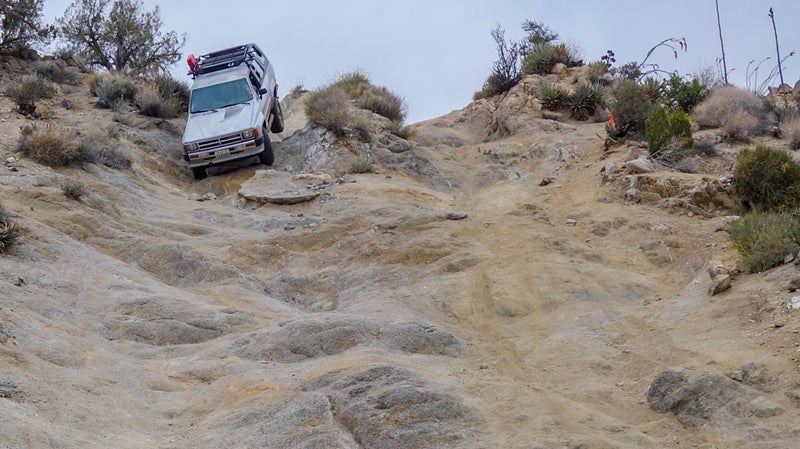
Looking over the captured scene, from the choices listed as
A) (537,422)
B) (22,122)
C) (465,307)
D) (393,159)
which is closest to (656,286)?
(465,307)

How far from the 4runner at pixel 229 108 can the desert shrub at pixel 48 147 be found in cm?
260

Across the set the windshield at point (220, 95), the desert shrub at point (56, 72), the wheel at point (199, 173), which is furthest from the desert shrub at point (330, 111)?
the desert shrub at point (56, 72)

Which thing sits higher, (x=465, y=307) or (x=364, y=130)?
(x=364, y=130)

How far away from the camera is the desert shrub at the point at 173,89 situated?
22312 mm

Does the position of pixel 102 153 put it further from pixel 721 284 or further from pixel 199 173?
pixel 721 284

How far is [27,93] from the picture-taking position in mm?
19172

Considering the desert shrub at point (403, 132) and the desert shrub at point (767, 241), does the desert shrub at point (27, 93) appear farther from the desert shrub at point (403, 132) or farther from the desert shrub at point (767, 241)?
the desert shrub at point (767, 241)

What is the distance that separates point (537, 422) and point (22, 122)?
14.6m

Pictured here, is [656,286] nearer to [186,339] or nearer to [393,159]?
[186,339]

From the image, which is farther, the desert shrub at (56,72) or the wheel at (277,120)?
the desert shrub at (56,72)

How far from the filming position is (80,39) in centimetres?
2661

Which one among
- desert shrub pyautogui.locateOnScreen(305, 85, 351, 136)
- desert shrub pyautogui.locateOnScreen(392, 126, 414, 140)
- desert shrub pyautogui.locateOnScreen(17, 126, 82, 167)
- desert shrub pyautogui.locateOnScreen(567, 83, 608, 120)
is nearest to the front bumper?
desert shrub pyautogui.locateOnScreen(305, 85, 351, 136)

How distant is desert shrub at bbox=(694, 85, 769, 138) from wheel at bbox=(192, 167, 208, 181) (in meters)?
10.7

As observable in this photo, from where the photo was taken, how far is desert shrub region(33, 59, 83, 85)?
22844 millimetres
